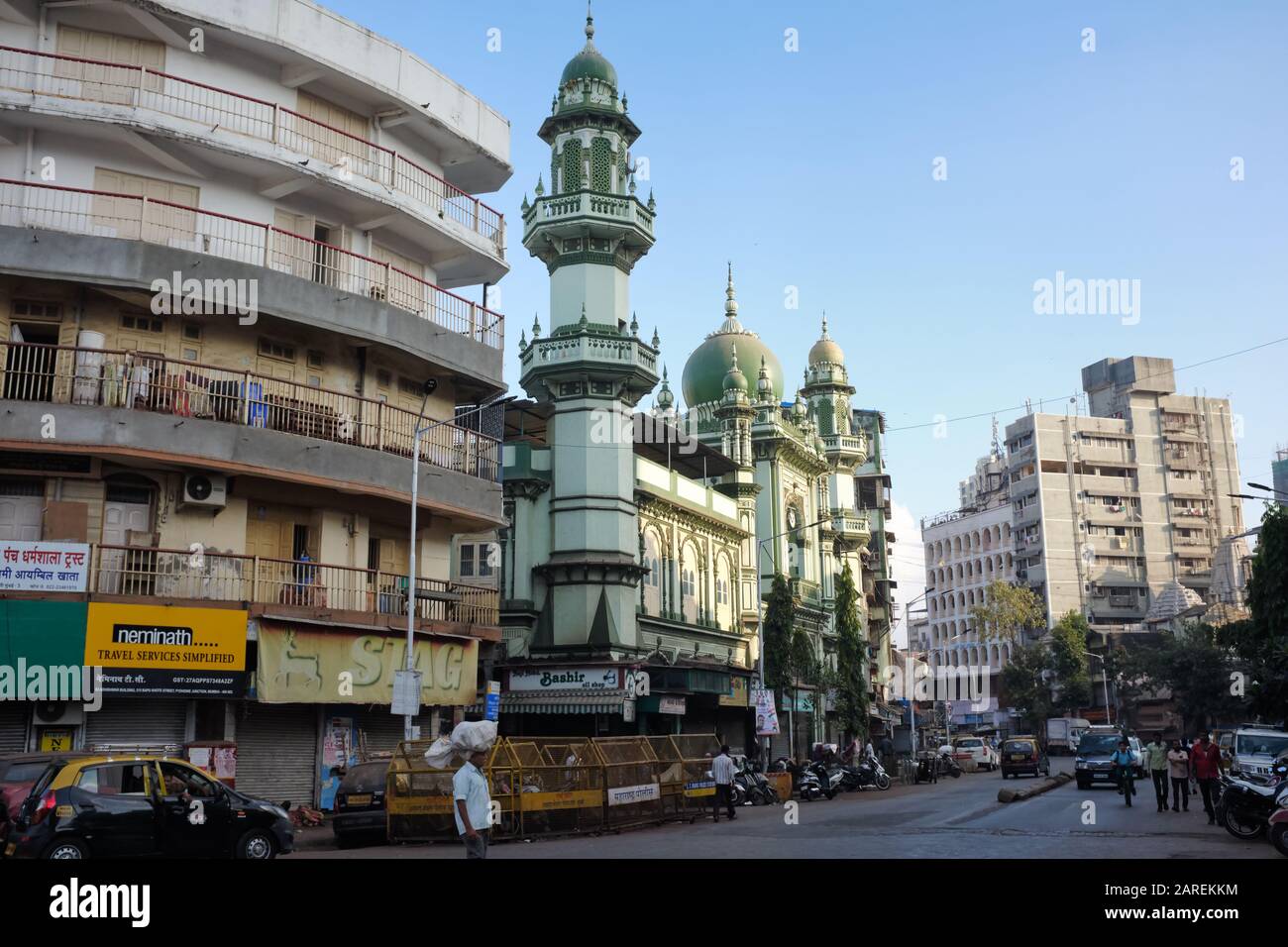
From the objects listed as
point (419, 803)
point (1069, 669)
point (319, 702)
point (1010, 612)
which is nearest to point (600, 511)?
point (319, 702)

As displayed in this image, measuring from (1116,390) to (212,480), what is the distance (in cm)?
10788

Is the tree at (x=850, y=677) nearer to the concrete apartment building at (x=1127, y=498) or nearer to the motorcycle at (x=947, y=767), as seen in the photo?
the motorcycle at (x=947, y=767)

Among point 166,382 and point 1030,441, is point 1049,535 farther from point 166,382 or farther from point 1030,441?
point 166,382

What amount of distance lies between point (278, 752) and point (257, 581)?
149 inches

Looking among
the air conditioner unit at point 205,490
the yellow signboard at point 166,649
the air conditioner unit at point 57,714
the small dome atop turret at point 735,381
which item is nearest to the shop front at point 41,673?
the air conditioner unit at point 57,714

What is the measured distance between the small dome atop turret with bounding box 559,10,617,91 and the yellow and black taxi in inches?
1256

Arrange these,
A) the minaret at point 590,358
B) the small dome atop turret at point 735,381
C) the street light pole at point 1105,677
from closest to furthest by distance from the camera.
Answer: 1. the minaret at point 590,358
2. the small dome atop turret at point 735,381
3. the street light pole at point 1105,677

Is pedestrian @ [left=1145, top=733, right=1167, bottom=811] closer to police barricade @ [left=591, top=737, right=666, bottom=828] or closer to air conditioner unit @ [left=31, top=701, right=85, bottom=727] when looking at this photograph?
police barricade @ [left=591, top=737, right=666, bottom=828]

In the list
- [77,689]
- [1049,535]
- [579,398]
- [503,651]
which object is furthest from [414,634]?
[1049,535]

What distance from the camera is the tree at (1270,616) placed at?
36188mm

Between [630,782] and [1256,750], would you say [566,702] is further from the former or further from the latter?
[1256,750]

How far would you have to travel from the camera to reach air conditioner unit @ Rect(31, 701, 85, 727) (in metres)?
22.2

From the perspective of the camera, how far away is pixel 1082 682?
9038 cm

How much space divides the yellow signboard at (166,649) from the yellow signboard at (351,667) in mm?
662
